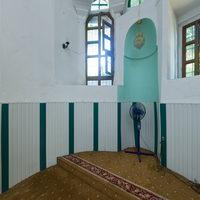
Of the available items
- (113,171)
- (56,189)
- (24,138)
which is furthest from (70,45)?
(56,189)

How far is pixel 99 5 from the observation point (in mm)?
5762

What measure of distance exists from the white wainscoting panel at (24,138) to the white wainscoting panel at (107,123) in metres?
1.50

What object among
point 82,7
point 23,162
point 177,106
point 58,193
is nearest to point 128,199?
point 58,193

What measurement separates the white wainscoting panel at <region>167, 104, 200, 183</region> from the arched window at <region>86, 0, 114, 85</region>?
A: 2337mm

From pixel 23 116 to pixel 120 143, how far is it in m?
2.40

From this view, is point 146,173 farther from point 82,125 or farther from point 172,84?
point 82,125

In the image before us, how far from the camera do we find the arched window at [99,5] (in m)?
5.71

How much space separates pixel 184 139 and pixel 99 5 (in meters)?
4.42

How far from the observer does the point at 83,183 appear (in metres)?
3.48

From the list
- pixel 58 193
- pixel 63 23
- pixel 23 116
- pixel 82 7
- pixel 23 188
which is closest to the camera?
pixel 58 193

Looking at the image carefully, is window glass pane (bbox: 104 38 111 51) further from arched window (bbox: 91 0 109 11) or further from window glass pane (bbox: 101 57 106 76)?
arched window (bbox: 91 0 109 11)

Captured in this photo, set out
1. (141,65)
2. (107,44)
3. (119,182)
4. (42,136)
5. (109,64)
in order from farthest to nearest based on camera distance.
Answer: (109,64)
(107,44)
(141,65)
(42,136)
(119,182)

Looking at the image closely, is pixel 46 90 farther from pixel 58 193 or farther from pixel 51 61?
pixel 58 193

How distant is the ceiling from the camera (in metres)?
3.78
